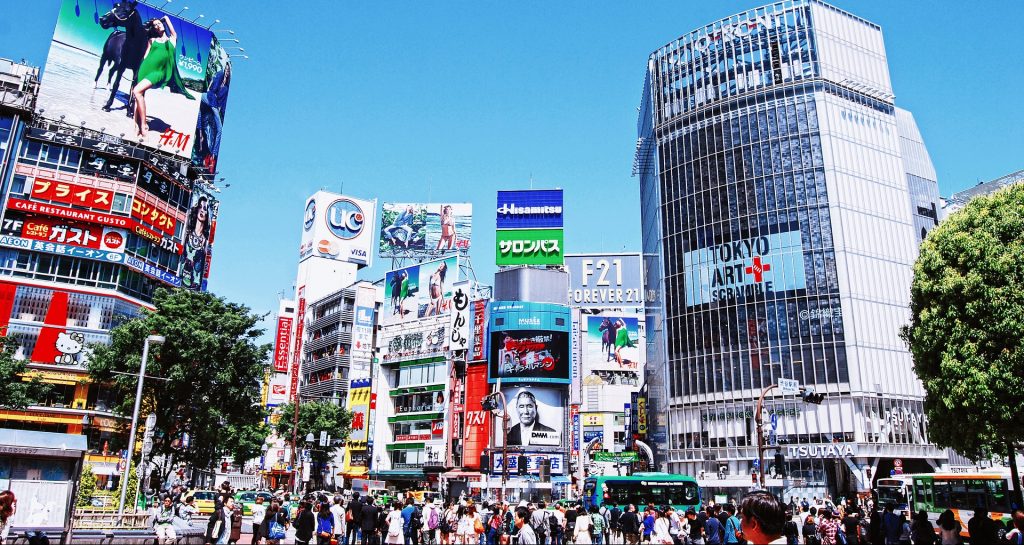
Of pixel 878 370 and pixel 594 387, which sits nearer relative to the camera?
pixel 878 370

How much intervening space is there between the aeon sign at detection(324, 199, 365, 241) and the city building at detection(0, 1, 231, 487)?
44641 mm

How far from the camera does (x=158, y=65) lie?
54.7 m

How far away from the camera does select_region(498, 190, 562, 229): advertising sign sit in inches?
3019

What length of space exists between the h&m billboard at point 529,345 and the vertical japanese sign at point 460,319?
3268mm

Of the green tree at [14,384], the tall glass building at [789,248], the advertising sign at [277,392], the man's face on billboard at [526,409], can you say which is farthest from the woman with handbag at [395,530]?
the advertising sign at [277,392]

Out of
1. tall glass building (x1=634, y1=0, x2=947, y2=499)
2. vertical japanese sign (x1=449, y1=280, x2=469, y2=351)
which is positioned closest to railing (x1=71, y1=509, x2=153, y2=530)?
tall glass building (x1=634, y1=0, x2=947, y2=499)

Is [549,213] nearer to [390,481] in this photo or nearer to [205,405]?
[390,481]

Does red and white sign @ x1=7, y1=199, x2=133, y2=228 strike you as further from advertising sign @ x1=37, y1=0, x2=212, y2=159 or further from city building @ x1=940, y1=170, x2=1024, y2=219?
city building @ x1=940, y1=170, x2=1024, y2=219

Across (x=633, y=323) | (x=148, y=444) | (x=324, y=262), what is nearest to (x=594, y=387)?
(x=633, y=323)

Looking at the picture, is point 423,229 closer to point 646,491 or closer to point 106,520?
point 646,491

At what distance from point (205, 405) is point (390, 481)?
4234 centimetres

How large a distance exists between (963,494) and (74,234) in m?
52.8

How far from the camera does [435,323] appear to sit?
75938 mm

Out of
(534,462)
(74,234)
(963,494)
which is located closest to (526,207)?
(534,462)
